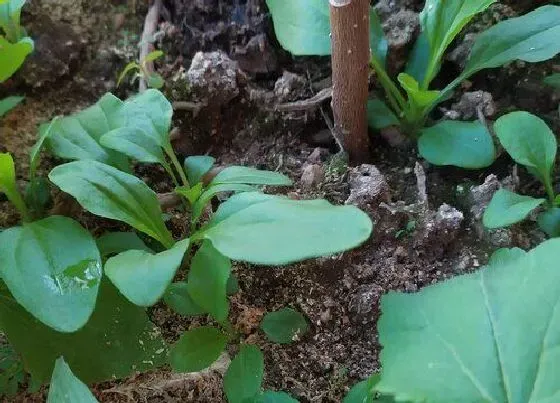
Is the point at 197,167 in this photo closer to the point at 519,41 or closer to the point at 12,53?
the point at 12,53

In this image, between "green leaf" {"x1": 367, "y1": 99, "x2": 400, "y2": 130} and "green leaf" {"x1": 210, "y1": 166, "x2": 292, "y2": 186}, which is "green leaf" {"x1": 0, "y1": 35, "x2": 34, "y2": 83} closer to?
"green leaf" {"x1": 210, "y1": 166, "x2": 292, "y2": 186}

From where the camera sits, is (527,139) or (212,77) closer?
(527,139)

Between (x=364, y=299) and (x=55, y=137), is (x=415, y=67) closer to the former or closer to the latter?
(x=364, y=299)

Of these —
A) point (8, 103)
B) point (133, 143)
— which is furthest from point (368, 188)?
point (8, 103)

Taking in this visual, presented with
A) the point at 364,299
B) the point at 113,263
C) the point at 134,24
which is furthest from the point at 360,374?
the point at 134,24

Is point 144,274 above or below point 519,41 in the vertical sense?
below

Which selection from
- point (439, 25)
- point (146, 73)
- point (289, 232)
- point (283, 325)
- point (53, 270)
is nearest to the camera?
point (289, 232)

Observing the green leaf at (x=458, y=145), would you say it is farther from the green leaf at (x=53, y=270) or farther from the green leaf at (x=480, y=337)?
the green leaf at (x=53, y=270)

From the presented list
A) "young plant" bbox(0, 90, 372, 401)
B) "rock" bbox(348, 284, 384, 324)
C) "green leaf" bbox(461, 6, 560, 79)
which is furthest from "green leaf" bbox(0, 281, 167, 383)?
"green leaf" bbox(461, 6, 560, 79)
